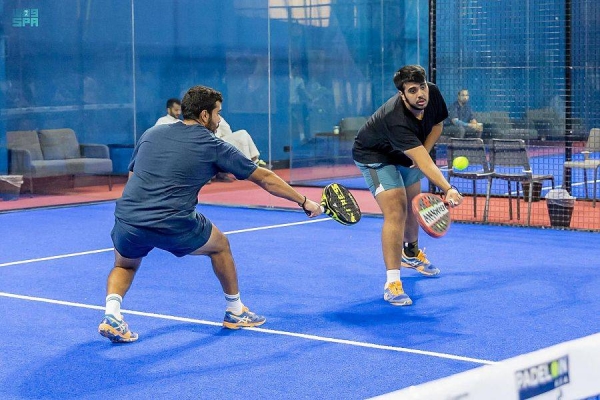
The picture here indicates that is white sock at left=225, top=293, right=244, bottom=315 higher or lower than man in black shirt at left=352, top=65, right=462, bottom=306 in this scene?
lower

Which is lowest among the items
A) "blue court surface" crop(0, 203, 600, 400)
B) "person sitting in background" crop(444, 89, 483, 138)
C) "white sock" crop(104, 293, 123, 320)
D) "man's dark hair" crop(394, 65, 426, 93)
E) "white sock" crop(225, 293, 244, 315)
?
"blue court surface" crop(0, 203, 600, 400)

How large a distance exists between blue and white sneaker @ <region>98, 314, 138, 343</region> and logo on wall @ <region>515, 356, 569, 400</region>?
4448 mm

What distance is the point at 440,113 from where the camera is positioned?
826 centimetres

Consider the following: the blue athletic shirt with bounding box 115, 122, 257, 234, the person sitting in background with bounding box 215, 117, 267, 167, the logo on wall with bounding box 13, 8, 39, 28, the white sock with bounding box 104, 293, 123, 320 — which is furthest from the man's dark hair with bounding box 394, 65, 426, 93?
the person sitting in background with bounding box 215, 117, 267, 167

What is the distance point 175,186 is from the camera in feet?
21.9

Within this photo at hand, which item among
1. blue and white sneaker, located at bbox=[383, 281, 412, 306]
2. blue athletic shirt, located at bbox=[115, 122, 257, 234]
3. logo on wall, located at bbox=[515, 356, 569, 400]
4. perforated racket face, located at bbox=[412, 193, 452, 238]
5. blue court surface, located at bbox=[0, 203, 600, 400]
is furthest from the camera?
blue and white sneaker, located at bbox=[383, 281, 412, 306]

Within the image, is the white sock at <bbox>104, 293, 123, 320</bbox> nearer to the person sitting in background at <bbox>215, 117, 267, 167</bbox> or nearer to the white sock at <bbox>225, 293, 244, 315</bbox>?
the white sock at <bbox>225, 293, 244, 315</bbox>

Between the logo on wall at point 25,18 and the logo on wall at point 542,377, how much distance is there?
13.8m

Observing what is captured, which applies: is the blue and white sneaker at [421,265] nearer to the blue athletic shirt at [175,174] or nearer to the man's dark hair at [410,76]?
the man's dark hair at [410,76]

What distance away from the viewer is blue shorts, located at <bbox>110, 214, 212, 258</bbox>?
21.8ft

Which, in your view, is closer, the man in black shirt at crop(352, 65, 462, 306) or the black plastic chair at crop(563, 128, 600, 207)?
the man in black shirt at crop(352, 65, 462, 306)

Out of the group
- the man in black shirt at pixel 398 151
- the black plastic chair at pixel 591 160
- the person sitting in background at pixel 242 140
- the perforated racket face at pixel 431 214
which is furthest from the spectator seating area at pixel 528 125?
the perforated racket face at pixel 431 214

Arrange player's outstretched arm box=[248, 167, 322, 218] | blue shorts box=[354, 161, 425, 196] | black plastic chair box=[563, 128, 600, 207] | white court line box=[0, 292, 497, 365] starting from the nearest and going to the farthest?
1. white court line box=[0, 292, 497, 365]
2. player's outstretched arm box=[248, 167, 322, 218]
3. blue shorts box=[354, 161, 425, 196]
4. black plastic chair box=[563, 128, 600, 207]

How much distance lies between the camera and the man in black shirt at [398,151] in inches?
306
